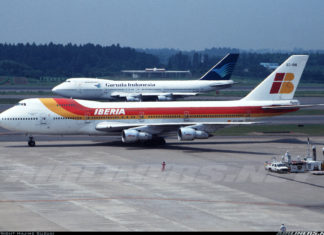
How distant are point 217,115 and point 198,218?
29.5m

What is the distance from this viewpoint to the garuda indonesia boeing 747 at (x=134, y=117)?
55000 mm

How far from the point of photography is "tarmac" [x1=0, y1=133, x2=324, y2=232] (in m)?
28.3

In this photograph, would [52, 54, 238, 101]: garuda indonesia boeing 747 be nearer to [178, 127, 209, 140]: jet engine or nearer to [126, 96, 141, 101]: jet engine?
[126, 96, 141, 101]: jet engine

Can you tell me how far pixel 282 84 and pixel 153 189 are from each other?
2872cm

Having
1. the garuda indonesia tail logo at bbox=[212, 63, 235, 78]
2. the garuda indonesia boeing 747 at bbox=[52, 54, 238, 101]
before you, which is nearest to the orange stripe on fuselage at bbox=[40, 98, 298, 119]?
the garuda indonesia boeing 747 at bbox=[52, 54, 238, 101]

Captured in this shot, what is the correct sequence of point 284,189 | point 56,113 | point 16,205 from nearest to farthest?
point 16,205, point 284,189, point 56,113

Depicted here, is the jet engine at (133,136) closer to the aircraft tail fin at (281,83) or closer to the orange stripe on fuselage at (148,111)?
the orange stripe on fuselage at (148,111)

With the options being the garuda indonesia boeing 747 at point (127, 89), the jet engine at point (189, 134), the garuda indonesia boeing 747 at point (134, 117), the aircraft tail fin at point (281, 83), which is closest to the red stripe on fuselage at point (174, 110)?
the garuda indonesia boeing 747 at point (134, 117)

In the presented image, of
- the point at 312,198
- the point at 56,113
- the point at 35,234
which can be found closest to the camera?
the point at 35,234

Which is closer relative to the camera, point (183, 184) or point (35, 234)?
point (35, 234)

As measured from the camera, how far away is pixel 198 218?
29.1m

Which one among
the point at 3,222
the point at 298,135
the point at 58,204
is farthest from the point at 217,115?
the point at 3,222

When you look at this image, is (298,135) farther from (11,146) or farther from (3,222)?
(3,222)

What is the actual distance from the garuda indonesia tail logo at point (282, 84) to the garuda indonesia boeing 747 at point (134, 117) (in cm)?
122
